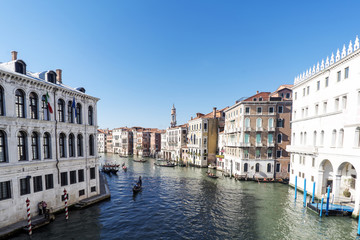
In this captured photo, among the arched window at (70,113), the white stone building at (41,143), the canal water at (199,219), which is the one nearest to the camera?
the white stone building at (41,143)

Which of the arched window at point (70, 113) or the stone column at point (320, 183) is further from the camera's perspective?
the stone column at point (320, 183)

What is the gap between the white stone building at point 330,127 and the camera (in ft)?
59.6

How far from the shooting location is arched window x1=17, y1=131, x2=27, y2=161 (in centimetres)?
1509

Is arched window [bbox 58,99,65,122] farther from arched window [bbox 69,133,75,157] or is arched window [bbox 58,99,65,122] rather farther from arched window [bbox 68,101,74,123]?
arched window [bbox 69,133,75,157]

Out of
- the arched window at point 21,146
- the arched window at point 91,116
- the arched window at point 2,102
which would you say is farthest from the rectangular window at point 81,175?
the arched window at point 2,102

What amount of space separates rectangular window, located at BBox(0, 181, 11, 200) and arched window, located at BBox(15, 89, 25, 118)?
16.9 ft

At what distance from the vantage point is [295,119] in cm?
2919

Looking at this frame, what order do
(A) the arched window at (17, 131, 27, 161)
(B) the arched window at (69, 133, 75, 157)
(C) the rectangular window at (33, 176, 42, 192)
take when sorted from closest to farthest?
(A) the arched window at (17, 131, 27, 161), (C) the rectangular window at (33, 176, 42, 192), (B) the arched window at (69, 133, 75, 157)

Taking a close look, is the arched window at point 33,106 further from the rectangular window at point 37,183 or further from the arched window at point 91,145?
the arched window at point 91,145

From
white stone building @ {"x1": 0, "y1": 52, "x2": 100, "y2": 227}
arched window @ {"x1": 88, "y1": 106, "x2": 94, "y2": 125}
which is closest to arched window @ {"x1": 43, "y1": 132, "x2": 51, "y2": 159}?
white stone building @ {"x1": 0, "y1": 52, "x2": 100, "y2": 227}

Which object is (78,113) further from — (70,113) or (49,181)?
(49,181)

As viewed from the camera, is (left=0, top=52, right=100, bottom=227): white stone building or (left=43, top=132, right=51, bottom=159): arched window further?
(left=43, top=132, right=51, bottom=159): arched window

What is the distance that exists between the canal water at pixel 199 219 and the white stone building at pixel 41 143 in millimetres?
2494

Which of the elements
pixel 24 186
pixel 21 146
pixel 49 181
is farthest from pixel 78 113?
pixel 24 186
